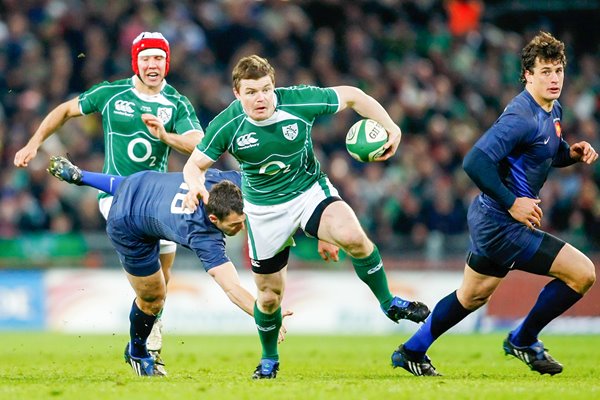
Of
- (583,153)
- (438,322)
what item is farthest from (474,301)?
(583,153)

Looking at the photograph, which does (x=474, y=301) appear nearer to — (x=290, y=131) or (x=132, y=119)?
(x=290, y=131)

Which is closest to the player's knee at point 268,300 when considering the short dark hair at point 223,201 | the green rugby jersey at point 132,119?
the short dark hair at point 223,201

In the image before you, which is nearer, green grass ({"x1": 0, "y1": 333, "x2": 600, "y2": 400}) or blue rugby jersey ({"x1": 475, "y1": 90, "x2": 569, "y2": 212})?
green grass ({"x1": 0, "y1": 333, "x2": 600, "y2": 400})

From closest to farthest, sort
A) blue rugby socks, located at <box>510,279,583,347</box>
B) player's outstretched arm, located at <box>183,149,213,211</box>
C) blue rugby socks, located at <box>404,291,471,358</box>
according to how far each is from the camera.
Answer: player's outstretched arm, located at <box>183,149,213,211</box> → blue rugby socks, located at <box>510,279,583,347</box> → blue rugby socks, located at <box>404,291,471,358</box>

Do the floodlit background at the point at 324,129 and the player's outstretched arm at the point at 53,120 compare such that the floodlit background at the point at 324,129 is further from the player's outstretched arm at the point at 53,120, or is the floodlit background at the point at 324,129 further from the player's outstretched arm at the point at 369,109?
the player's outstretched arm at the point at 369,109

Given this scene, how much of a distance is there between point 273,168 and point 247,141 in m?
0.36

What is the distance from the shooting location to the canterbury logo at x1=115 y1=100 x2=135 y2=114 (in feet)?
37.7

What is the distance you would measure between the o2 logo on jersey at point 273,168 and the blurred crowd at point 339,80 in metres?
9.51

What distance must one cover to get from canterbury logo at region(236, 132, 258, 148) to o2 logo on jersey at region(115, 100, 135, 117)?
7.71 ft

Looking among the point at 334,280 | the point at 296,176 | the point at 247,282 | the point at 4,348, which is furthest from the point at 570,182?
the point at 296,176

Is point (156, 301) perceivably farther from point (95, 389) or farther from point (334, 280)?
point (334, 280)

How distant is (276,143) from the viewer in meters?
9.54

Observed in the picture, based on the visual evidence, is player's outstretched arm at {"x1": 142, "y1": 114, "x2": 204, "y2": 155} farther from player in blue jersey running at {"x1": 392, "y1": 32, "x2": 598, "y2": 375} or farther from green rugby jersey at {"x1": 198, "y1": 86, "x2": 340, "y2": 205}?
player in blue jersey running at {"x1": 392, "y1": 32, "x2": 598, "y2": 375}

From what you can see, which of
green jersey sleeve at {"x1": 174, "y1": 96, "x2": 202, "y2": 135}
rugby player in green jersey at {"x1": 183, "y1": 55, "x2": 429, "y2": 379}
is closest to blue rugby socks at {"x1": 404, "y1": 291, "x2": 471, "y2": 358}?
rugby player in green jersey at {"x1": 183, "y1": 55, "x2": 429, "y2": 379}
